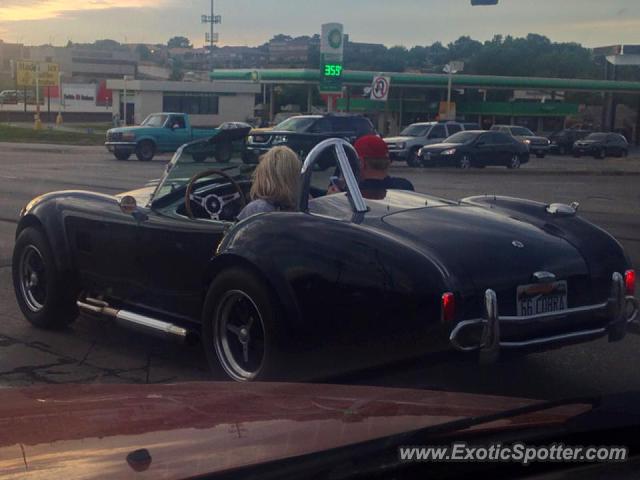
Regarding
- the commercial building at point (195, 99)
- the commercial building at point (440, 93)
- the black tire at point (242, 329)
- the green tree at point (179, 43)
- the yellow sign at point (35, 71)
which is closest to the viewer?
the black tire at point (242, 329)

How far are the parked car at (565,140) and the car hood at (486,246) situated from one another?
4627cm

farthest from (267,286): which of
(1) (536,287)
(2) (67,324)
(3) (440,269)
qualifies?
(2) (67,324)

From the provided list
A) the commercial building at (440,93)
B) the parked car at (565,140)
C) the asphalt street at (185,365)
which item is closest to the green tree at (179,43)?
the commercial building at (440,93)

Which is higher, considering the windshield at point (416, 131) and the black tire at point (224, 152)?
the black tire at point (224, 152)

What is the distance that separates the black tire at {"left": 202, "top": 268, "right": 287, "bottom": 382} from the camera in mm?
4938

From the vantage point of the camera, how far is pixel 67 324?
7078mm

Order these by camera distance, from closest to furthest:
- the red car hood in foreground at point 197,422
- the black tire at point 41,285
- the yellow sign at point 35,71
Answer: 1. the red car hood in foreground at point 197,422
2. the black tire at point 41,285
3. the yellow sign at point 35,71

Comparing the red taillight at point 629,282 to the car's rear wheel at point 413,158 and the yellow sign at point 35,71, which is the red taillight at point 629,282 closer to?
the car's rear wheel at point 413,158

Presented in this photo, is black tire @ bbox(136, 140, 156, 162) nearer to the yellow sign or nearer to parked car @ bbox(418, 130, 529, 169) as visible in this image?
parked car @ bbox(418, 130, 529, 169)

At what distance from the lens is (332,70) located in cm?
3406

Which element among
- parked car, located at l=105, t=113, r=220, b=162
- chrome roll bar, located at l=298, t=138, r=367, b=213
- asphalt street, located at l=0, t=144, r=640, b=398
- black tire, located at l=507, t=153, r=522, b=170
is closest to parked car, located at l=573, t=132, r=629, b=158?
black tire, located at l=507, t=153, r=522, b=170

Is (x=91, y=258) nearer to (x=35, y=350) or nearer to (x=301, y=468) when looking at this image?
(x=35, y=350)

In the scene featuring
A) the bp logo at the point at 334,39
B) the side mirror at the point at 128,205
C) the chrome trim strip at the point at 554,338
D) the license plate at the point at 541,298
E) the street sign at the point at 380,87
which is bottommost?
the chrome trim strip at the point at 554,338

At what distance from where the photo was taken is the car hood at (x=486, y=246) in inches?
184
